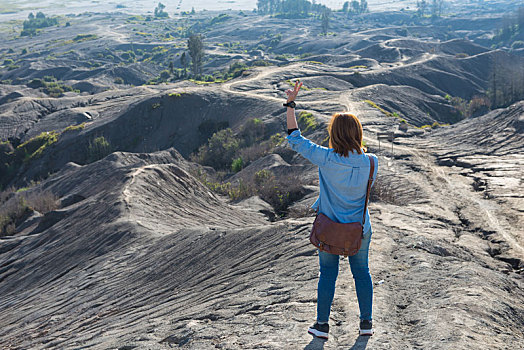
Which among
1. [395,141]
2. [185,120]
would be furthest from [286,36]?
[395,141]

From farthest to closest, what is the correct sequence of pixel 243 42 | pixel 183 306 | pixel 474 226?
pixel 243 42, pixel 474 226, pixel 183 306

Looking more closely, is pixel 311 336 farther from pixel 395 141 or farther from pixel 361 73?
pixel 361 73

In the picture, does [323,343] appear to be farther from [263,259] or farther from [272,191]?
[272,191]

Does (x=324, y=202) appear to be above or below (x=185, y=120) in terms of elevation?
above

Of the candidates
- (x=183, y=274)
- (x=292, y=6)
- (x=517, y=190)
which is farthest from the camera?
(x=292, y=6)

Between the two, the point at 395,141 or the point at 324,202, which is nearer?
the point at 324,202

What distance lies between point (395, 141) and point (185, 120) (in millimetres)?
17181

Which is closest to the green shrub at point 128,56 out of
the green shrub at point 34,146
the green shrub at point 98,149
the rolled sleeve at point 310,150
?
the green shrub at point 34,146

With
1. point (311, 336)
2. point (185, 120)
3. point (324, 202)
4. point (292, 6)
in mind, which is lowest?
point (185, 120)

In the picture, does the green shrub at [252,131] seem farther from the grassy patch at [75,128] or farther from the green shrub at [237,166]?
the grassy patch at [75,128]

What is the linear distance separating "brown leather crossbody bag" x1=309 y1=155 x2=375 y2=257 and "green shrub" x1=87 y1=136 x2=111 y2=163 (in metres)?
29.9

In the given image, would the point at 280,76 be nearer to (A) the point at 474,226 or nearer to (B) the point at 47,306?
(A) the point at 474,226

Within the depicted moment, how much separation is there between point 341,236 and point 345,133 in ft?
2.76

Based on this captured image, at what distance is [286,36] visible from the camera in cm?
12419
